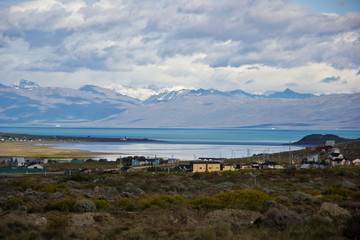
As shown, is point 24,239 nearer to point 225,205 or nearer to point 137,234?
point 137,234

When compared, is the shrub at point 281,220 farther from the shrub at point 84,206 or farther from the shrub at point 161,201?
the shrub at point 84,206

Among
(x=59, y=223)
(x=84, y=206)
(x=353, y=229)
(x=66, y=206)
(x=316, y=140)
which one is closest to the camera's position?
(x=353, y=229)

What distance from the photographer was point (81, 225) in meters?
14.6

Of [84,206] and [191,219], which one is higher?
[84,206]

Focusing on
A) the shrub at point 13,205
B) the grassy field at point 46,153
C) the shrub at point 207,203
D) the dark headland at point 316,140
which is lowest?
the shrub at point 13,205

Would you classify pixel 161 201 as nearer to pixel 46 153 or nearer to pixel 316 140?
pixel 46 153

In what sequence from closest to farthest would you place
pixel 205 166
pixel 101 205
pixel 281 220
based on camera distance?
1. pixel 281 220
2. pixel 101 205
3. pixel 205 166

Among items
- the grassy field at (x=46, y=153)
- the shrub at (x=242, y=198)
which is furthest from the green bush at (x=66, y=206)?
the grassy field at (x=46, y=153)

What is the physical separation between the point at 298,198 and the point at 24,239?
1302 cm

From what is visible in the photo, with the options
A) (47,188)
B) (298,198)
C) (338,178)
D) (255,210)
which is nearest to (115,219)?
(255,210)

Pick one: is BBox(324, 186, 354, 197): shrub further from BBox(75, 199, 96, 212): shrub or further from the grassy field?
the grassy field

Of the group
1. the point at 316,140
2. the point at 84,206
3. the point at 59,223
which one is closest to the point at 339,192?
the point at 84,206

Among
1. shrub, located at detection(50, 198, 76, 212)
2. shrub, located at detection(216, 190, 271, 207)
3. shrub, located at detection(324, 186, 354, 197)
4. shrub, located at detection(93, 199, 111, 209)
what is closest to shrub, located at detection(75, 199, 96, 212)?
shrub, located at detection(50, 198, 76, 212)

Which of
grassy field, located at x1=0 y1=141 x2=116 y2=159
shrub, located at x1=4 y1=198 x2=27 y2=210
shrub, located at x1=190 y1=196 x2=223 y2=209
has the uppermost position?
grassy field, located at x1=0 y1=141 x2=116 y2=159
